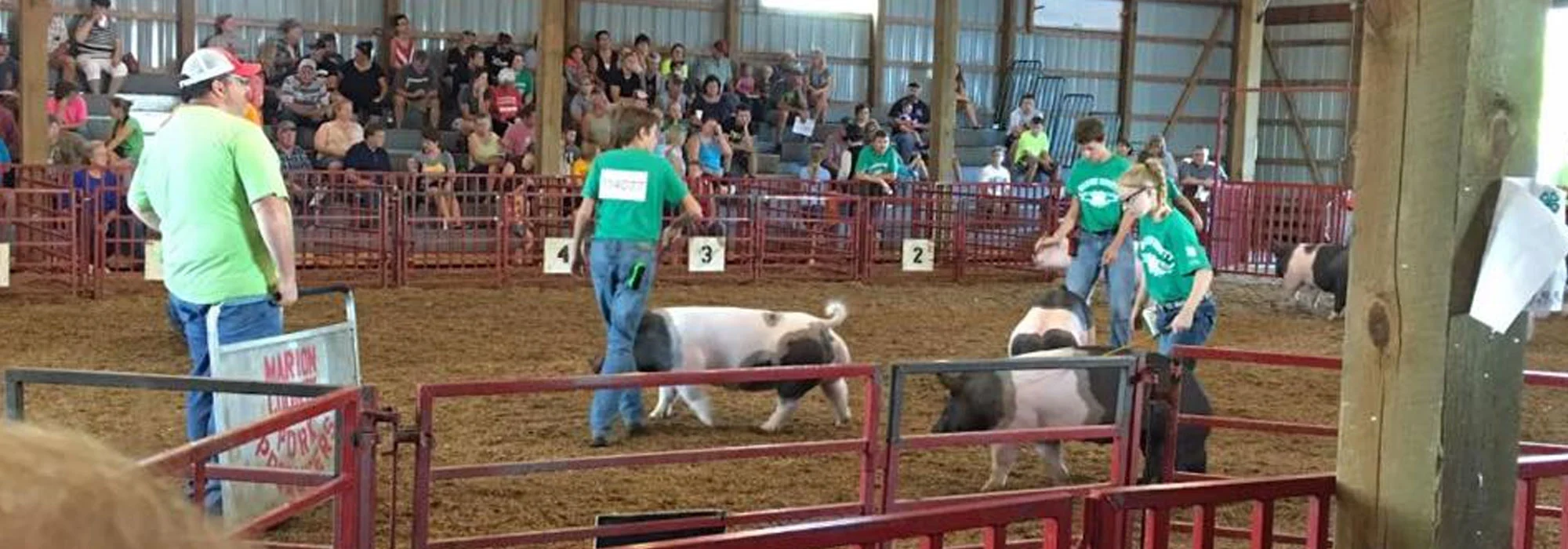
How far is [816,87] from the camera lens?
22203mm

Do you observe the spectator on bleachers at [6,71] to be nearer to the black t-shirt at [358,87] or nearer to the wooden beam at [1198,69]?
the black t-shirt at [358,87]

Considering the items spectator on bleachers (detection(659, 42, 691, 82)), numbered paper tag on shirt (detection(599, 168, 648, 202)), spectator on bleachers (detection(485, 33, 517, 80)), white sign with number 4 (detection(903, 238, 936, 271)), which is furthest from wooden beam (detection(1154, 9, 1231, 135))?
numbered paper tag on shirt (detection(599, 168, 648, 202))

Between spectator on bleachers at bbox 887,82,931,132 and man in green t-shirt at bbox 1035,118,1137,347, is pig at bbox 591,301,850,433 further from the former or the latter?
spectator on bleachers at bbox 887,82,931,132

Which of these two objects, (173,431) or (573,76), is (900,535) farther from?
(573,76)

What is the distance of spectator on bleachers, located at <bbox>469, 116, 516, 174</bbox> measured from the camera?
1736 cm

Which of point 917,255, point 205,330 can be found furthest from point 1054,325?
point 917,255

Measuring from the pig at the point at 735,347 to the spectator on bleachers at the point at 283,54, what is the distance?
1146cm

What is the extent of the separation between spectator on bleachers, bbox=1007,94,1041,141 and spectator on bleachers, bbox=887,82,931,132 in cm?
136

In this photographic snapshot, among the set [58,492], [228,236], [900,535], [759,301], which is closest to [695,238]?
[759,301]

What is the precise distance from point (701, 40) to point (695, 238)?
9384mm

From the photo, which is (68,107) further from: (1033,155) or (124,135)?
(1033,155)

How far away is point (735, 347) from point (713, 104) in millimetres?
12685

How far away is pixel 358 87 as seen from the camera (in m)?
18.6

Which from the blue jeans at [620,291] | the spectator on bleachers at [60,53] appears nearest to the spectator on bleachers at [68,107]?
the spectator on bleachers at [60,53]
